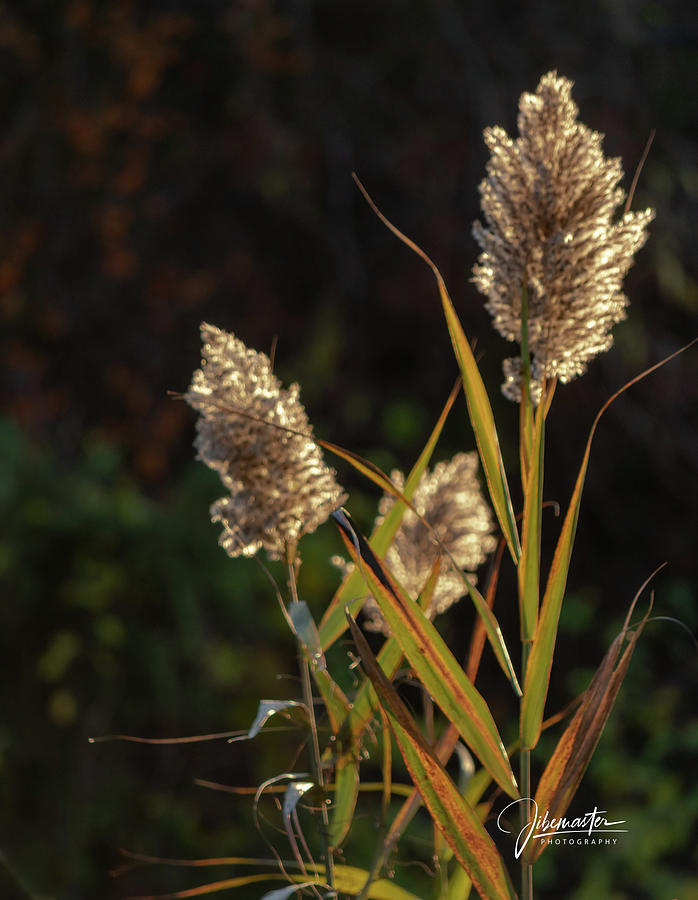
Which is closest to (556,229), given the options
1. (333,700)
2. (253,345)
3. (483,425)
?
(483,425)

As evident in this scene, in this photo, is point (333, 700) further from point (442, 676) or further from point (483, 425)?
point (483, 425)

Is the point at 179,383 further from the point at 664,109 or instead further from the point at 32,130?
the point at 664,109

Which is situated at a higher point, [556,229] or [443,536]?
[556,229]

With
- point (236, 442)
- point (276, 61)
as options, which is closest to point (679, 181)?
point (276, 61)

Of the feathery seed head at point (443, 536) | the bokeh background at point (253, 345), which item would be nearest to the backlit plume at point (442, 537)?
the feathery seed head at point (443, 536)

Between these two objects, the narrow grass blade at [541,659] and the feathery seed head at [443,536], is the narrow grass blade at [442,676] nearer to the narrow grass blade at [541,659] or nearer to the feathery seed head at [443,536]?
the narrow grass blade at [541,659]

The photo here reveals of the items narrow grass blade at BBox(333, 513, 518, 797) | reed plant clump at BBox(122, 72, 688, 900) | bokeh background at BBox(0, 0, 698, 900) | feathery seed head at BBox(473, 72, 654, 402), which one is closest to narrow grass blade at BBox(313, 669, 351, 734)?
reed plant clump at BBox(122, 72, 688, 900)

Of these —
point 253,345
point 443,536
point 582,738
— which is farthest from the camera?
point 253,345
